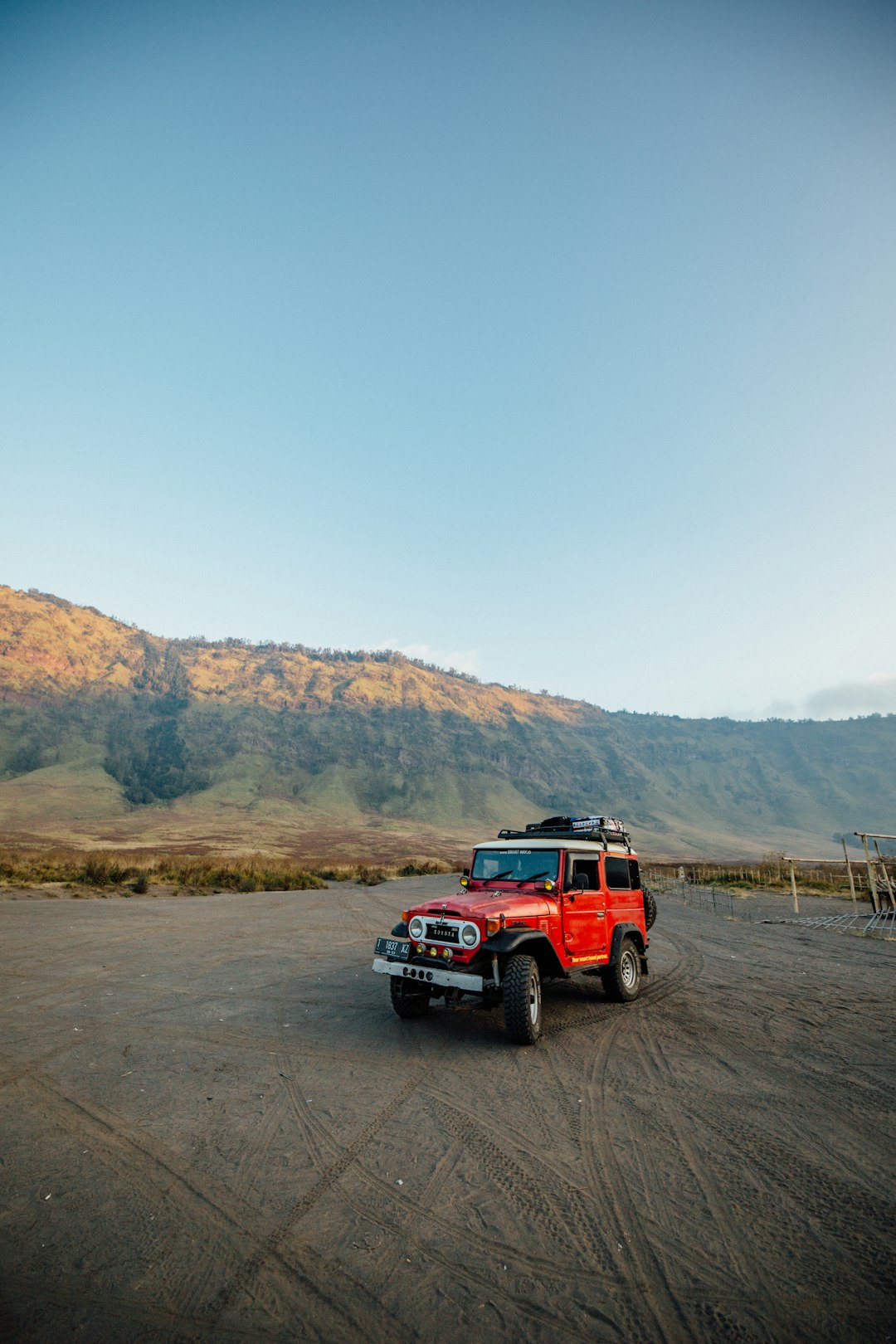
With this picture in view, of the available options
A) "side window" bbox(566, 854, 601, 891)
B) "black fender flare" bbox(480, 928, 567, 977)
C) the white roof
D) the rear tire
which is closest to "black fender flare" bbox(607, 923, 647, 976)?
"side window" bbox(566, 854, 601, 891)

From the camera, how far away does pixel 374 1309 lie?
10.6 ft

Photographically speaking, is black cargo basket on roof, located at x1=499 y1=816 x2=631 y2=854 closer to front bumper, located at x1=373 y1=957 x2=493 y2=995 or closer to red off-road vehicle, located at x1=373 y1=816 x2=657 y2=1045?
red off-road vehicle, located at x1=373 y1=816 x2=657 y2=1045

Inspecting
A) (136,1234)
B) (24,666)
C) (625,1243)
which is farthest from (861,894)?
(24,666)

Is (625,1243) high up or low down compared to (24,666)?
down

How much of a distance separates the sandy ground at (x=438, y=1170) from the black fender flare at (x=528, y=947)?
2.72ft

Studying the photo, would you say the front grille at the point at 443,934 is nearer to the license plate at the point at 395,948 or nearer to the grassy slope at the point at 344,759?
the license plate at the point at 395,948

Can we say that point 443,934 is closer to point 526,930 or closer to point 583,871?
point 526,930

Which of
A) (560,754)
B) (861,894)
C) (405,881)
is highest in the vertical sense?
(560,754)

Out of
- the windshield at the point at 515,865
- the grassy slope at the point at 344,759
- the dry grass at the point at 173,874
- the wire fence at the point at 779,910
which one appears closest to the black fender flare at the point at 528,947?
the windshield at the point at 515,865

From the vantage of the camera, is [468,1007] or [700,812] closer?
[468,1007]

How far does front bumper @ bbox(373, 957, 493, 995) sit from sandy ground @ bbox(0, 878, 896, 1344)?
0.80 metres

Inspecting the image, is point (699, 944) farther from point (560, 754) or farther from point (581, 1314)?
point (560, 754)

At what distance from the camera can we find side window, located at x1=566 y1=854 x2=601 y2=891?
8.48 meters

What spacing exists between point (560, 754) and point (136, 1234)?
4859 inches
